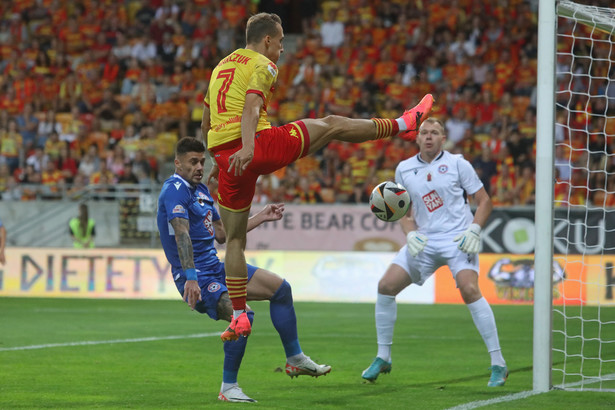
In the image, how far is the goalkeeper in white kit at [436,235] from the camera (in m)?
8.05

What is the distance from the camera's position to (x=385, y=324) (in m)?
8.27

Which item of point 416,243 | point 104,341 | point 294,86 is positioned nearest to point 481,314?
point 416,243

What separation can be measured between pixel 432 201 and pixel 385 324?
3.67ft

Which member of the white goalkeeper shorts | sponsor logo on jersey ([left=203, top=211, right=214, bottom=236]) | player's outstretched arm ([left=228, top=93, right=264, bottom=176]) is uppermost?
player's outstretched arm ([left=228, top=93, right=264, bottom=176])

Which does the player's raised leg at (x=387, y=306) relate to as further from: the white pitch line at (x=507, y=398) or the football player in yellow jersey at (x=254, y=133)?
the football player in yellow jersey at (x=254, y=133)

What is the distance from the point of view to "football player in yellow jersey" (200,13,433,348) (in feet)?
21.2

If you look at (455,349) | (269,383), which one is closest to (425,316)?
(455,349)

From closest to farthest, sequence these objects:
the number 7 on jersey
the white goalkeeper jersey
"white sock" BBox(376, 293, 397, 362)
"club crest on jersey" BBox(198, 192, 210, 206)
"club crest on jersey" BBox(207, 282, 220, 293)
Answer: the number 7 on jersey
"club crest on jersey" BBox(207, 282, 220, 293)
"club crest on jersey" BBox(198, 192, 210, 206)
"white sock" BBox(376, 293, 397, 362)
the white goalkeeper jersey

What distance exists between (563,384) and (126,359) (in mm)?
4057

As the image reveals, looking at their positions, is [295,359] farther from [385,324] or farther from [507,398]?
[507,398]

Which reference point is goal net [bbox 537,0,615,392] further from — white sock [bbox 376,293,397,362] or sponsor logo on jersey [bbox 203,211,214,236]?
sponsor logo on jersey [bbox 203,211,214,236]

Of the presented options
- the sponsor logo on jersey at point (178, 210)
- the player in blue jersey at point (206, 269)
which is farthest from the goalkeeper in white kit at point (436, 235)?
the sponsor logo on jersey at point (178, 210)

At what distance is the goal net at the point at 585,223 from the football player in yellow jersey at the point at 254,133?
5.54 ft

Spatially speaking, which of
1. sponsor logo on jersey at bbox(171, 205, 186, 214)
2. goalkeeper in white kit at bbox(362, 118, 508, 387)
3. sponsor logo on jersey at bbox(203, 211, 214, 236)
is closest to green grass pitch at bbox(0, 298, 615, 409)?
goalkeeper in white kit at bbox(362, 118, 508, 387)
